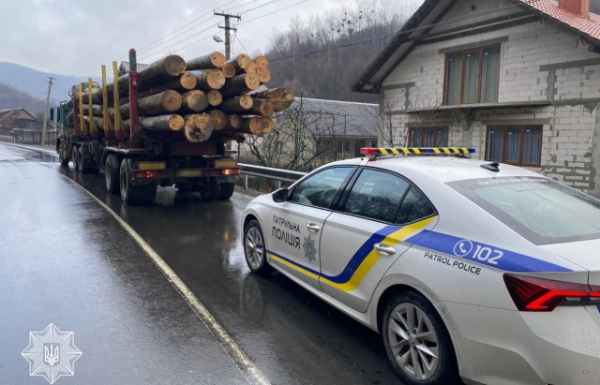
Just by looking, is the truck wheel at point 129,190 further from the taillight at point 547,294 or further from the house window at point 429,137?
the house window at point 429,137

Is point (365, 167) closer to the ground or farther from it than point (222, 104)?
closer to the ground

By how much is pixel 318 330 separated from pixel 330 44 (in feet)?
153

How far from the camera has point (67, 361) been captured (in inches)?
142

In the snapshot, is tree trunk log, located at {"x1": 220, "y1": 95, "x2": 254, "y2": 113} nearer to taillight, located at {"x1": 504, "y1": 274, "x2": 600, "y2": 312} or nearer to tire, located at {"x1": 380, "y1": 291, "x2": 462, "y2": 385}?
tire, located at {"x1": 380, "y1": 291, "x2": 462, "y2": 385}

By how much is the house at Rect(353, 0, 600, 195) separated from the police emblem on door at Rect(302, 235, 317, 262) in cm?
1079

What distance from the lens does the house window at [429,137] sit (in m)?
16.6

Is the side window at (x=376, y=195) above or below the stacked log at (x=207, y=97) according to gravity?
below

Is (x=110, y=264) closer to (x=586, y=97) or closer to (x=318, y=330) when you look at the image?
(x=318, y=330)

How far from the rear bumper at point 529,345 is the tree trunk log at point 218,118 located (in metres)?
7.65

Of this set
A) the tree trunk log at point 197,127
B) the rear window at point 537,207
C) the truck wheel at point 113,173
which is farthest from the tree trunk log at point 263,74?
the rear window at point 537,207

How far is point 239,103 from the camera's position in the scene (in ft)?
31.3

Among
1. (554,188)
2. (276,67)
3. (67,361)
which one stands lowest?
(67,361)

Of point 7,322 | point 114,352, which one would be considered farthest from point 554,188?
point 7,322

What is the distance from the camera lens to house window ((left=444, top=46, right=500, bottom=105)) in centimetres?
1491
